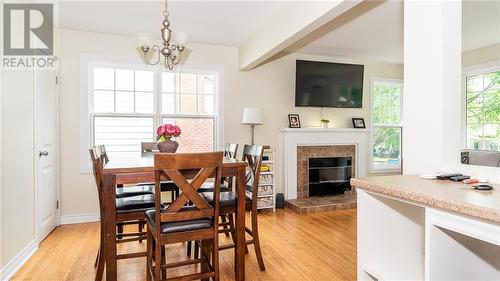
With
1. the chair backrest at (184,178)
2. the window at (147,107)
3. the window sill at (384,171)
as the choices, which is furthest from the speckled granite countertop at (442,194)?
the window sill at (384,171)

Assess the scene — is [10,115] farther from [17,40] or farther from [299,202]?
[299,202]

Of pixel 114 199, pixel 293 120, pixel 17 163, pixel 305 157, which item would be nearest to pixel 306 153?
pixel 305 157

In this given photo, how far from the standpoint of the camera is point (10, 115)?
7.90 feet

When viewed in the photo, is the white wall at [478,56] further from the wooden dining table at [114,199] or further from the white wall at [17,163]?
the white wall at [17,163]

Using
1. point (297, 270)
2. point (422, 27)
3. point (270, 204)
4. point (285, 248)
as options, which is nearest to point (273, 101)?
point (270, 204)

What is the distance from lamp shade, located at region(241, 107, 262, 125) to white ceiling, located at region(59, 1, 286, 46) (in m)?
1.03

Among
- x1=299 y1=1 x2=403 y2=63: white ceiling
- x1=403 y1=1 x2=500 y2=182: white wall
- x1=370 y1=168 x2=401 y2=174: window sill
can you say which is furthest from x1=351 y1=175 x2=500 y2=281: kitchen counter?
x1=370 y1=168 x2=401 y2=174: window sill

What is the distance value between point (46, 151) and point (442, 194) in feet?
12.0

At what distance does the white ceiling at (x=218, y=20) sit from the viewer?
10.00 ft

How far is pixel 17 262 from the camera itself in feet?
8.13

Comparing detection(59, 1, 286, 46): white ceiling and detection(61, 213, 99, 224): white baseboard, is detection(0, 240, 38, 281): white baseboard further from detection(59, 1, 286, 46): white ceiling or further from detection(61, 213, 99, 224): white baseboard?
detection(59, 1, 286, 46): white ceiling

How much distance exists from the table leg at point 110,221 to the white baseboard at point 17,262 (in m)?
0.98

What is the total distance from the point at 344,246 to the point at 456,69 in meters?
2.07

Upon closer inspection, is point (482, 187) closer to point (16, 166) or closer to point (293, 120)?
point (16, 166)
